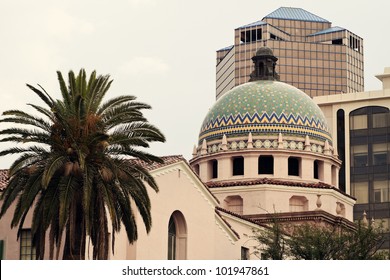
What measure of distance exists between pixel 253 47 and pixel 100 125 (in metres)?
135

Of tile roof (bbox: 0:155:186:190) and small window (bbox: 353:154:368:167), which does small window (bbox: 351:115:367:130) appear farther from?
tile roof (bbox: 0:155:186:190)

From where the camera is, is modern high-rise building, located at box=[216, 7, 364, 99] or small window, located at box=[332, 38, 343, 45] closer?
modern high-rise building, located at box=[216, 7, 364, 99]

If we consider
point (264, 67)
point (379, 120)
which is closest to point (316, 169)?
point (264, 67)

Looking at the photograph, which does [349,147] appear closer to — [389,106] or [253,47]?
[389,106]

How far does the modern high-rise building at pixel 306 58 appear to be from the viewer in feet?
592

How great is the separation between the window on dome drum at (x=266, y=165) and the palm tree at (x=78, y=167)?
36571mm

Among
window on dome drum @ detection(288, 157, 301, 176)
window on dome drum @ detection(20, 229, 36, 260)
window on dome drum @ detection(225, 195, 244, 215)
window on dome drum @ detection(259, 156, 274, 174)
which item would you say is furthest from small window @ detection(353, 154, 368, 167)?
window on dome drum @ detection(20, 229, 36, 260)

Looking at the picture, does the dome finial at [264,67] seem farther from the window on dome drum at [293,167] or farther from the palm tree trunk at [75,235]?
the palm tree trunk at [75,235]

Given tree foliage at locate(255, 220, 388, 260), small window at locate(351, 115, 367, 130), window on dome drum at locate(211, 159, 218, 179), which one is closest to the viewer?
tree foliage at locate(255, 220, 388, 260)

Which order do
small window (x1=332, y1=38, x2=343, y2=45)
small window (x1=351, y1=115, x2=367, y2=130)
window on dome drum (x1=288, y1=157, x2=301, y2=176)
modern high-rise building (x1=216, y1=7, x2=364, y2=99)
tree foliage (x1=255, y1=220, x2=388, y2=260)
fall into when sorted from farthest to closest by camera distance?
small window (x1=332, y1=38, x2=343, y2=45), modern high-rise building (x1=216, y1=7, x2=364, y2=99), small window (x1=351, y1=115, x2=367, y2=130), window on dome drum (x1=288, y1=157, x2=301, y2=176), tree foliage (x1=255, y1=220, x2=388, y2=260)

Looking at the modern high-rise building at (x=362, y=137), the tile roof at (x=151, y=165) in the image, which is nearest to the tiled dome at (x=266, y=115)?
the tile roof at (x=151, y=165)

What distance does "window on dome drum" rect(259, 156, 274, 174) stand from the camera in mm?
82250

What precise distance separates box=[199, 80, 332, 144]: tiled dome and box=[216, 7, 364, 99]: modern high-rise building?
93389mm

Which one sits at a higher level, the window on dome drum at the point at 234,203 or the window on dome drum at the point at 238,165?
the window on dome drum at the point at 238,165
